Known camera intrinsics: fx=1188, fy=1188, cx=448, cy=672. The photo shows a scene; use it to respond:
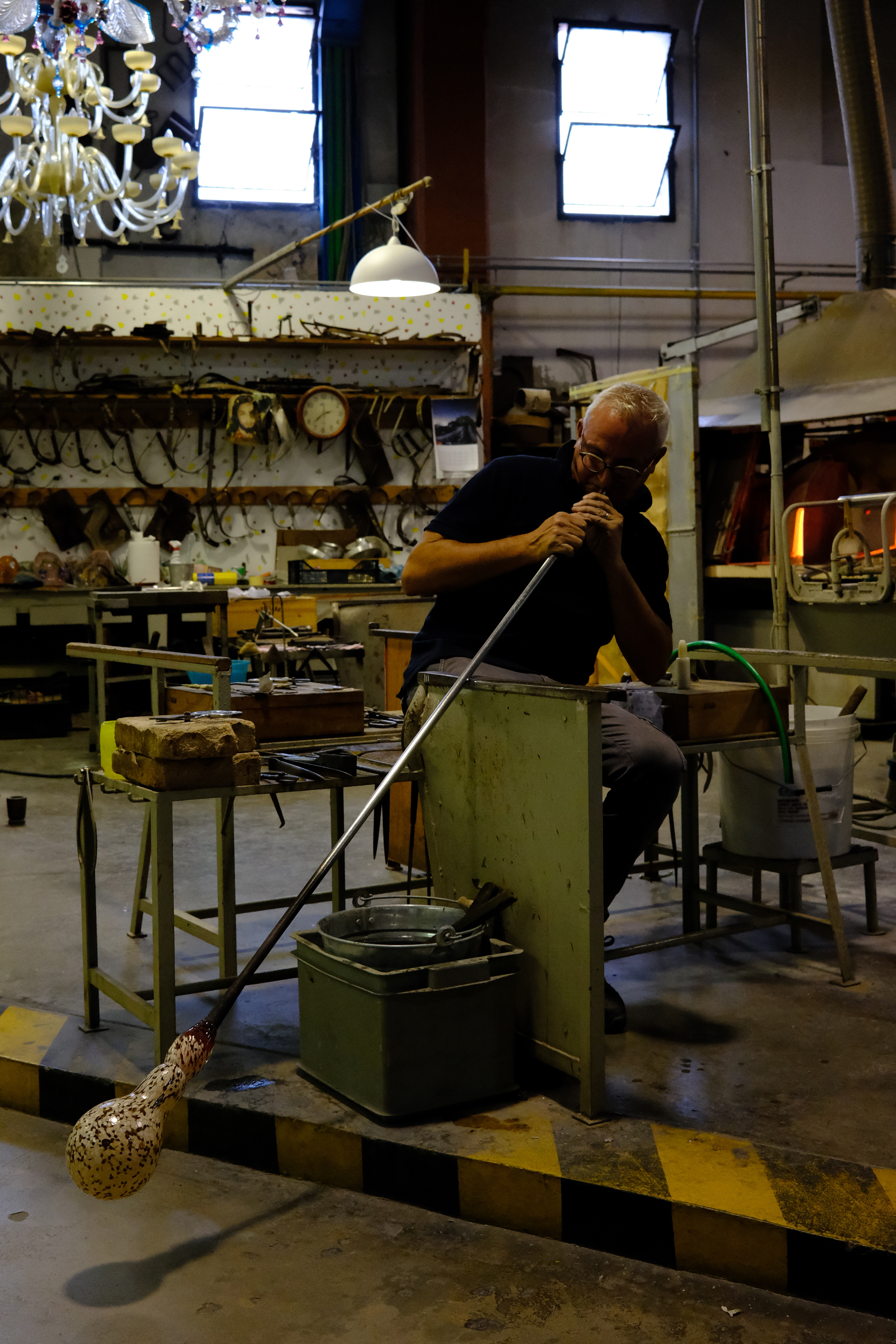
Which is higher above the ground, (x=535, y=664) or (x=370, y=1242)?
(x=535, y=664)

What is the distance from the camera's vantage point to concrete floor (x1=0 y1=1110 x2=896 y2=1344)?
1.62 m

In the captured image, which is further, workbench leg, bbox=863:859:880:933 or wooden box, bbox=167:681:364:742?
workbench leg, bbox=863:859:880:933

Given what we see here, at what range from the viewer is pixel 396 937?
2.27 m

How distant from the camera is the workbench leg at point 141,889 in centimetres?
310

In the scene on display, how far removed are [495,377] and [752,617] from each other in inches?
112

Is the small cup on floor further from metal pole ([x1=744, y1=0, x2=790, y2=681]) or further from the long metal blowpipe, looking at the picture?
metal pole ([x1=744, y1=0, x2=790, y2=681])

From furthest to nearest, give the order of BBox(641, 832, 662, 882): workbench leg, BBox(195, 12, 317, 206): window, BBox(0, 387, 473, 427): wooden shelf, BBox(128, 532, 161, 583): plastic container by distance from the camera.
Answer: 1. BBox(195, 12, 317, 206): window
2. BBox(0, 387, 473, 427): wooden shelf
3. BBox(128, 532, 161, 583): plastic container
4. BBox(641, 832, 662, 882): workbench leg

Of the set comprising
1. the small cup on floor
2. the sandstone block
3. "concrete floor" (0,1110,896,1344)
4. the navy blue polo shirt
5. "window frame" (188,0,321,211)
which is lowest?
"concrete floor" (0,1110,896,1344)

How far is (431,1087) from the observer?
6.79ft

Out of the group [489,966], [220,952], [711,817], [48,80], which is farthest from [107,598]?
[489,966]

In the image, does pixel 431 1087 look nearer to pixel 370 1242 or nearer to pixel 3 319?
pixel 370 1242

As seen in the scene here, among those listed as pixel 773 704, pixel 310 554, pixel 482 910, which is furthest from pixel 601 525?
pixel 310 554

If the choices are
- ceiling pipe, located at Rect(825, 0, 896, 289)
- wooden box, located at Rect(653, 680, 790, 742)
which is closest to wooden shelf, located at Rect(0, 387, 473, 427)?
ceiling pipe, located at Rect(825, 0, 896, 289)

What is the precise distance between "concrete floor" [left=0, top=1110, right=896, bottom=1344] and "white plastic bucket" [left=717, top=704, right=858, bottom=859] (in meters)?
1.48
